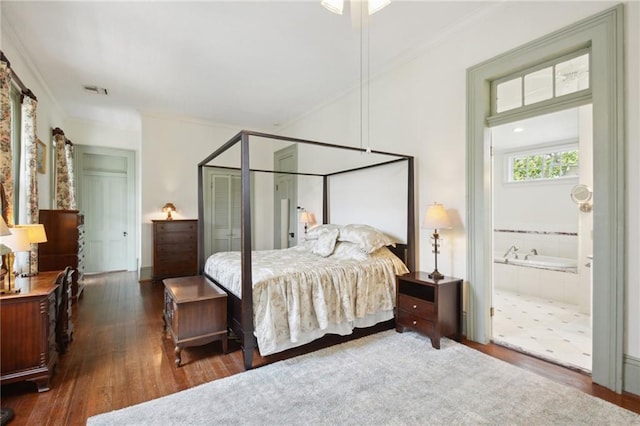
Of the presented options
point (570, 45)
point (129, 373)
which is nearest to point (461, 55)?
point (570, 45)

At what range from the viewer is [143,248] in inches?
219

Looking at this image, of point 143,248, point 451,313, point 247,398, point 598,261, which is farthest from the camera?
point 143,248

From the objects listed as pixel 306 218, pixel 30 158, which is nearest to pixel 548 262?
pixel 306 218

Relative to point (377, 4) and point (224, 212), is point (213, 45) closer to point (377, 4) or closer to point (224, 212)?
point (377, 4)

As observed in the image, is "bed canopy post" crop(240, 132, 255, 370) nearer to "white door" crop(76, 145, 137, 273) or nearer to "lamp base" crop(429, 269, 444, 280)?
"lamp base" crop(429, 269, 444, 280)

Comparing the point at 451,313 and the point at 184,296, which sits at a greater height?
the point at 184,296

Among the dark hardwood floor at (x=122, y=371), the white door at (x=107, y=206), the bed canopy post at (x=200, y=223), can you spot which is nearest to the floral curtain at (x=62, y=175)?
the white door at (x=107, y=206)

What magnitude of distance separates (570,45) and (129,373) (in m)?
4.24

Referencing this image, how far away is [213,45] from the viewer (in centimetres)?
329

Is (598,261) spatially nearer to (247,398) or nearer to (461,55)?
(461,55)

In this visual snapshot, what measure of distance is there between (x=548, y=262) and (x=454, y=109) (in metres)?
3.39

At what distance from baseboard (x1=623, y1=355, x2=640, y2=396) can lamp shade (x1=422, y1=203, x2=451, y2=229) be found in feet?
4.92

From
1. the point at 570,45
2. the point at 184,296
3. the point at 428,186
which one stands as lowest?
the point at 184,296

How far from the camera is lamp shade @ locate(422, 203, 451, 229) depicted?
9.56ft
